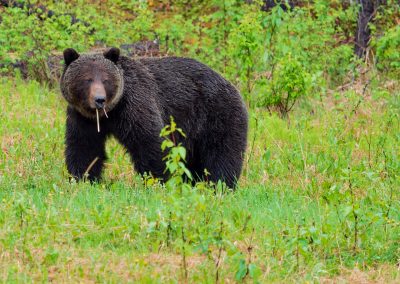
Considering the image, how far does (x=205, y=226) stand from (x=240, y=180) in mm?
3428

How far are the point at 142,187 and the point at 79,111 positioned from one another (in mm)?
968

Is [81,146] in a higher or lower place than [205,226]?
lower

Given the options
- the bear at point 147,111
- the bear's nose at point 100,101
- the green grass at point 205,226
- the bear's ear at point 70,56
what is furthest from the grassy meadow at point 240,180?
the bear's ear at point 70,56

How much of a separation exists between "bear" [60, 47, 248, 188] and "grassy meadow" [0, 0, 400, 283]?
0.27 m

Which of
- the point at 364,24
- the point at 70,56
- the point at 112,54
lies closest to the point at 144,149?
the point at 112,54

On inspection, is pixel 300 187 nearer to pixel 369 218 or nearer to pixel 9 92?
pixel 369 218

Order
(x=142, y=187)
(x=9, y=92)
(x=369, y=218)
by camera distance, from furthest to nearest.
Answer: (x=9, y=92)
(x=142, y=187)
(x=369, y=218)

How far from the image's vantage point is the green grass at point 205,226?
5.22 meters

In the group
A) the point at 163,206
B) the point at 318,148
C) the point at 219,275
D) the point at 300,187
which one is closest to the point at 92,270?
the point at 219,275

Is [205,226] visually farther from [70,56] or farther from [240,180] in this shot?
[240,180]

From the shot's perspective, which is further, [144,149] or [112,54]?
[112,54]

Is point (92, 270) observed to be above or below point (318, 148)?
above

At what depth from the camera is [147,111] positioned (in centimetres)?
815

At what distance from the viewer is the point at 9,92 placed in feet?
38.1
